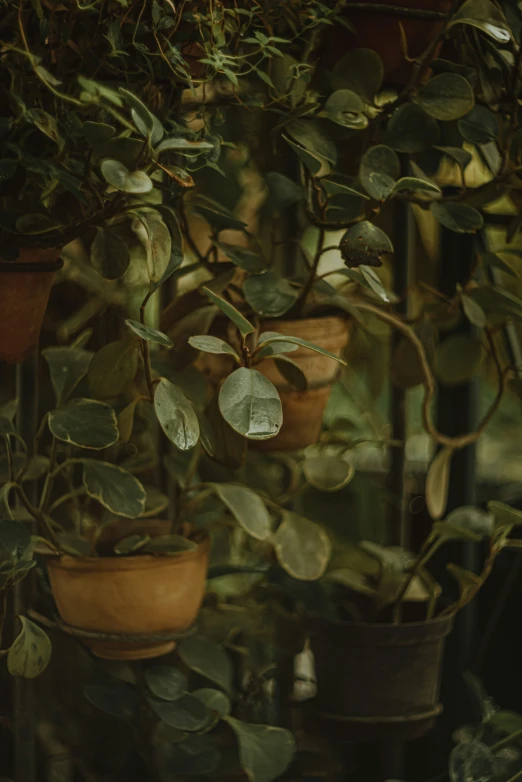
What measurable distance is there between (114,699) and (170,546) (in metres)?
0.24

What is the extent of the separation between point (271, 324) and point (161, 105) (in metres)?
0.27

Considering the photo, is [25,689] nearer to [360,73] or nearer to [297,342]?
[297,342]

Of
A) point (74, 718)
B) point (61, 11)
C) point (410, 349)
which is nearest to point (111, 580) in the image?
point (74, 718)

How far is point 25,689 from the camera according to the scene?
118 cm

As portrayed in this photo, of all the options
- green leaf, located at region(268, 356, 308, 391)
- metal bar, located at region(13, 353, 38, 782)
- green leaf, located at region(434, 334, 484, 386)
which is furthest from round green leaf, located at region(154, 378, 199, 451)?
green leaf, located at region(434, 334, 484, 386)

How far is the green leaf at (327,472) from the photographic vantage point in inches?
49.2

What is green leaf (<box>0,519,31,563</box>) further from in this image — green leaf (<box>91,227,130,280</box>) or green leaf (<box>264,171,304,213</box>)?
green leaf (<box>264,171,304,213</box>)

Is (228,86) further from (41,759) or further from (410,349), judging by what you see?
(41,759)

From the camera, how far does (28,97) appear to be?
1018 millimetres

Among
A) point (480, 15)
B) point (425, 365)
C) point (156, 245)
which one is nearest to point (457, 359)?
point (425, 365)

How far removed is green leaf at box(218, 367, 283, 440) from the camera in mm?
861

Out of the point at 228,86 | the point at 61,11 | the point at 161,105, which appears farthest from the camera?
the point at 228,86

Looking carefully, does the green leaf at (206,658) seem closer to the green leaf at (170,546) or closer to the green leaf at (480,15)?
the green leaf at (170,546)

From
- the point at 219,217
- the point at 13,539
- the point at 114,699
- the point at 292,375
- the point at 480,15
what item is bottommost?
the point at 114,699
